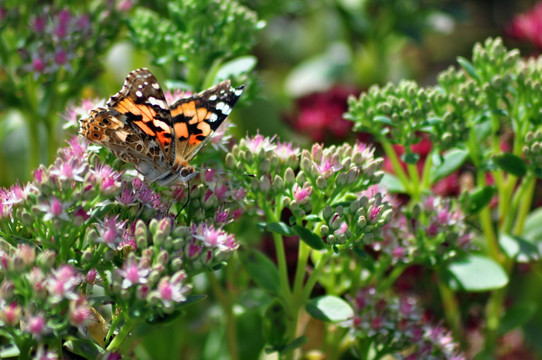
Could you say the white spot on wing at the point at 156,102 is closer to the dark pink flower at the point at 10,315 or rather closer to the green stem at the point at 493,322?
the dark pink flower at the point at 10,315

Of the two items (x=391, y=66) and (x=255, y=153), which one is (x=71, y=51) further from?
(x=391, y=66)

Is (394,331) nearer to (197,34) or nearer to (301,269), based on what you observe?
(301,269)

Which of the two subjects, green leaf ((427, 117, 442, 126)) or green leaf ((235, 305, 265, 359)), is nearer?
green leaf ((427, 117, 442, 126))

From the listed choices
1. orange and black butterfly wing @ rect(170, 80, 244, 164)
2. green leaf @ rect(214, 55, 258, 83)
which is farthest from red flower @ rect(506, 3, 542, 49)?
orange and black butterfly wing @ rect(170, 80, 244, 164)

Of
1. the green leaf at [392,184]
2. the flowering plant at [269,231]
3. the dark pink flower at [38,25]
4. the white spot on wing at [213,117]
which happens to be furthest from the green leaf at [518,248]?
the dark pink flower at [38,25]

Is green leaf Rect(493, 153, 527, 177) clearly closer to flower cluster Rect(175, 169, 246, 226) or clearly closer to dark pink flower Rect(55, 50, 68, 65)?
flower cluster Rect(175, 169, 246, 226)

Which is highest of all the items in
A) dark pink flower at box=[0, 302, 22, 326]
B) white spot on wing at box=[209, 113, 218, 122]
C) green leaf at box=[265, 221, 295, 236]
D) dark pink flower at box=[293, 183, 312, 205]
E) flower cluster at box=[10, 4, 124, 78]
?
flower cluster at box=[10, 4, 124, 78]
